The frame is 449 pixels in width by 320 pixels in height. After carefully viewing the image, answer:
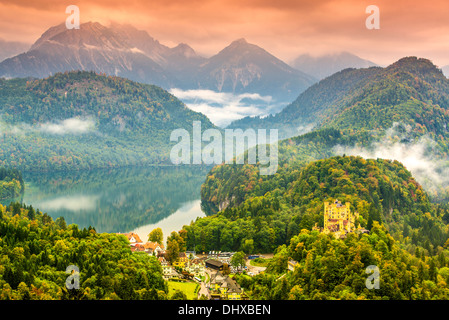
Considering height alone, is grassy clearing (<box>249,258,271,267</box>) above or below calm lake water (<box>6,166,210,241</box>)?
below

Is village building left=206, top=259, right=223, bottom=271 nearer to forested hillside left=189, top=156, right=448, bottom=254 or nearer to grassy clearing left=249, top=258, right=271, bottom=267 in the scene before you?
grassy clearing left=249, top=258, right=271, bottom=267

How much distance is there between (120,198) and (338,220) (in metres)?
63.1

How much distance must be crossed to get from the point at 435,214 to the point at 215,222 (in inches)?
1202

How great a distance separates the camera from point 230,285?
43.4 m

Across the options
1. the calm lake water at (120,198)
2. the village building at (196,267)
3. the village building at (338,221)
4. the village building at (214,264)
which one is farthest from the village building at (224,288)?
the calm lake water at (120,198)

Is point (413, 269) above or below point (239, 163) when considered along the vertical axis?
below

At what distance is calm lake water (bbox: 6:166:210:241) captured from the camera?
8225 centimetres

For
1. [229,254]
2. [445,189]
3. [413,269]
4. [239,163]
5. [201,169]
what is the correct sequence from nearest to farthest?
1. [413,269]
2. [229,254]
3. [445,189]
4. [239,163]
5. [201,169]

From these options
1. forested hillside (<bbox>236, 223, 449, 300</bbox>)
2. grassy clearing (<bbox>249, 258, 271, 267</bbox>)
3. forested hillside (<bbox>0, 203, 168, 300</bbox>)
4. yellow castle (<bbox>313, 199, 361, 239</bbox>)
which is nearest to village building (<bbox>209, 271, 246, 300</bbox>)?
forested hillside (<bbox>236, 223, 449, 300</bbox>)

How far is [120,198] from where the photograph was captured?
109562 mm

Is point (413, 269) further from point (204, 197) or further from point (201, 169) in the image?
point (201, 169)

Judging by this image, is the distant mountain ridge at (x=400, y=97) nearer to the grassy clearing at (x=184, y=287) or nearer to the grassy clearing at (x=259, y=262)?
the grassy clearing at (x=259, y=262)

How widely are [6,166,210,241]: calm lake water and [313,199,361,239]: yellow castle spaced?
21.7 meters
